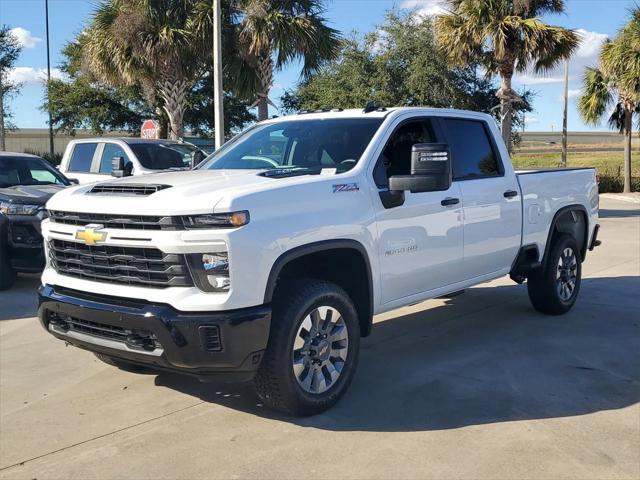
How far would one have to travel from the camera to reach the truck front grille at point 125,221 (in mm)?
3906

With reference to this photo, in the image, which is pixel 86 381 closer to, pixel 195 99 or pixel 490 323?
pixel 490 323

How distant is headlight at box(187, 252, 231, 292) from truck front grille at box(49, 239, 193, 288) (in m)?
0.06

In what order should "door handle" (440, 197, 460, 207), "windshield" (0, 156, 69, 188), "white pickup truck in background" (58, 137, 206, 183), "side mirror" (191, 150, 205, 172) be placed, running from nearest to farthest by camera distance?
"door handle" (440, 197, 460, 207) → "side mirror" (191, 150, 205, 172) → "windshield" (0, 156, 69, 188) → "white pickup truck in background" (58, 137, 206, 183)

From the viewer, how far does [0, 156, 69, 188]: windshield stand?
999cm

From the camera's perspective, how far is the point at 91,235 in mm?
4230

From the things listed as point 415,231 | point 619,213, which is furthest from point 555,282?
point 619,213

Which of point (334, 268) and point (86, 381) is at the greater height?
point (334, 268)

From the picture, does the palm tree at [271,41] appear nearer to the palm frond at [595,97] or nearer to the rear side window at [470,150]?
the rear side window at [470,150]

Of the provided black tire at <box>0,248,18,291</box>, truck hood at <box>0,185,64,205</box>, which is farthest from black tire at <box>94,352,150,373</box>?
truck hood at <box>0,185,64,205</box>

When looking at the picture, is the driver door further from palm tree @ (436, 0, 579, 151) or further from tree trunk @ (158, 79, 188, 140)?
tree trunk @ (158, 79, 188, 140)

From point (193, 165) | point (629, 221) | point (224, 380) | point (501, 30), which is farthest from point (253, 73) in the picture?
point (224, 380)

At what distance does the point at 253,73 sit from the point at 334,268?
1384cm

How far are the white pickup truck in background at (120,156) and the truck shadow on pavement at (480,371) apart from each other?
20.0ft

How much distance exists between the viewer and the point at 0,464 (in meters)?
3.87
